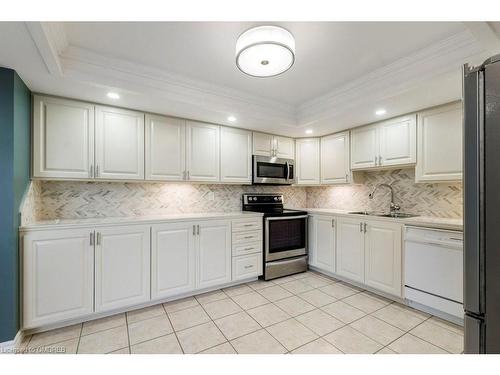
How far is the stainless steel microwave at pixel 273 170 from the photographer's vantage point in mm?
3512

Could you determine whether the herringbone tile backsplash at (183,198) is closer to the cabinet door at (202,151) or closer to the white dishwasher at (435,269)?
the cabinet door at (202,151)

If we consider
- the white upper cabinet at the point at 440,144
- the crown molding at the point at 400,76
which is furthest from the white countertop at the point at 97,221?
the white upper cabinet at the point at 440,144

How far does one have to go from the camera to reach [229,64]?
2223mm

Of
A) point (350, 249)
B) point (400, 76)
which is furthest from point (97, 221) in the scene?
point (400, 76)

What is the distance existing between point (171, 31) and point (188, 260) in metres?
2.20

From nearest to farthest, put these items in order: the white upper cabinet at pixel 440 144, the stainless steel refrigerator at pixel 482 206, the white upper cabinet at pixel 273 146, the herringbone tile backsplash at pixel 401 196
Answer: the stainless steel refrigerator at pixel 482 206 < the white upper cabinet at pixel 440 144 < the herringbone tile backsplash at pixel 401 196 < the white upper cabinet at pixel 273 146

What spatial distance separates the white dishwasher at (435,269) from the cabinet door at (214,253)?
1.99 meters

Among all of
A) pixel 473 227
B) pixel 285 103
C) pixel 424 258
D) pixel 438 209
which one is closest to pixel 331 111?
pixel 285 103

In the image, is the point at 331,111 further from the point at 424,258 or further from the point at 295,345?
the point at 295,345

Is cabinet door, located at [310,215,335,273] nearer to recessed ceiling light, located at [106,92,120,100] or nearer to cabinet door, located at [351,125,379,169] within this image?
cabinet door, located at [351,125,379,169]

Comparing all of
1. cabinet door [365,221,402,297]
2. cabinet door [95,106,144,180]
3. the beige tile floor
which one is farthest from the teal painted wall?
cabinet door [365,221,402,297]

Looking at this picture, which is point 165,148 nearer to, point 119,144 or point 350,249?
point 119,144

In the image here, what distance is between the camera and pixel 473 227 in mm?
962

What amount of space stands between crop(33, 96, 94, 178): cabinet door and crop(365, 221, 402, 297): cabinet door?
10.4 ft
